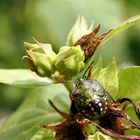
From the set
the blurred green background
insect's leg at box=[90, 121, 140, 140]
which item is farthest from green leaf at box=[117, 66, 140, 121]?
the blurred green background

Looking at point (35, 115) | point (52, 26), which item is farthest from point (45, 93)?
Answer: point (52, 26)

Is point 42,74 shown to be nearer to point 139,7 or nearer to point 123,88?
point 123,88

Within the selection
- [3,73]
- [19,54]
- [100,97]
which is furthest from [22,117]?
[19,54]

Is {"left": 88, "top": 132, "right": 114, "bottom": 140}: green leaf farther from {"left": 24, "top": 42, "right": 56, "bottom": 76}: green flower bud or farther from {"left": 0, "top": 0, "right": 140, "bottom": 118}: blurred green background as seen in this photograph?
{"left": 0, "top": 0, "right": 140, "bottom": 118}: blurred green background

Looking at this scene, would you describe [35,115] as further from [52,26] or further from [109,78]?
[52,26]

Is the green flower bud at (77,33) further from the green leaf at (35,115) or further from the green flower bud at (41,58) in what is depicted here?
the green leaf at (35,115)

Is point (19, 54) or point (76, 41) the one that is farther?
point (19, 54)
